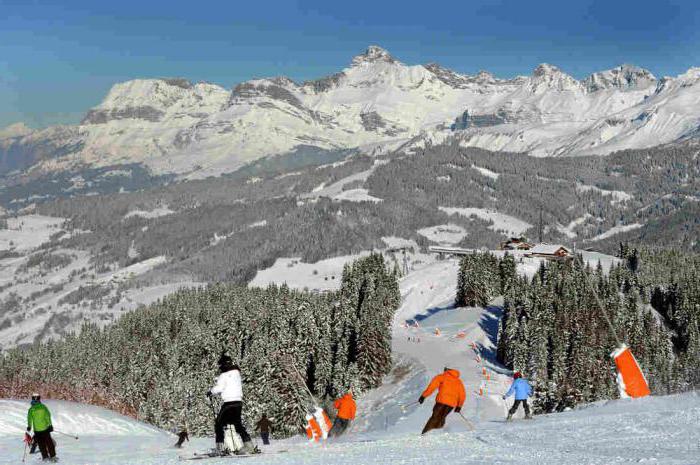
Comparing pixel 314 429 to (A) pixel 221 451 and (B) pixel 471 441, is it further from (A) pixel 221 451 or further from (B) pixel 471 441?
(B) pixel 471 441

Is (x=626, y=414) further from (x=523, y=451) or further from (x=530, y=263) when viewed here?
(x=530, y=263)

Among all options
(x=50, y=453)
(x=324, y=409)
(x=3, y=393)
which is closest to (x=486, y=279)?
(x=3, y=393)

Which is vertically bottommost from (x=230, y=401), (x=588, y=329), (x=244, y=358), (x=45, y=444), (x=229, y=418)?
(x=244, y=358)

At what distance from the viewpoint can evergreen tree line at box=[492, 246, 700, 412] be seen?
8169 cm

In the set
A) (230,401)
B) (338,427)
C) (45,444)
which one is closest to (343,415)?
(338,427)

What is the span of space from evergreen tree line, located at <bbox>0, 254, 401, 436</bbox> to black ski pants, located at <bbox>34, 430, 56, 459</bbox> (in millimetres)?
41006

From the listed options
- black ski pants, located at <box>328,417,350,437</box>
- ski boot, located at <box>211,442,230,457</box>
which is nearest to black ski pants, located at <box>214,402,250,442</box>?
ski boot, located at <box>211,442,230,457</box>

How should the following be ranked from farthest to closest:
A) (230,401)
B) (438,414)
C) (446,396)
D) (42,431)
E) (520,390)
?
(520,390), (438,414), (446,396), (42,431), (230,401)

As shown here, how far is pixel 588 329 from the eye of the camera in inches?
3725

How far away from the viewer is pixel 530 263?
17600cm

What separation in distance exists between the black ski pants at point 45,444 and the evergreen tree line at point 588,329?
41.9 meters

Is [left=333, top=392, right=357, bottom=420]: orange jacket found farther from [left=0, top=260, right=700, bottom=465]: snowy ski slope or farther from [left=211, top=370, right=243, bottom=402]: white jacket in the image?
[left=211, top=370, right=243, bottom=402]: white jacket

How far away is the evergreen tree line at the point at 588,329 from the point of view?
268 feet

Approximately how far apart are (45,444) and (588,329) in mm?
80730
